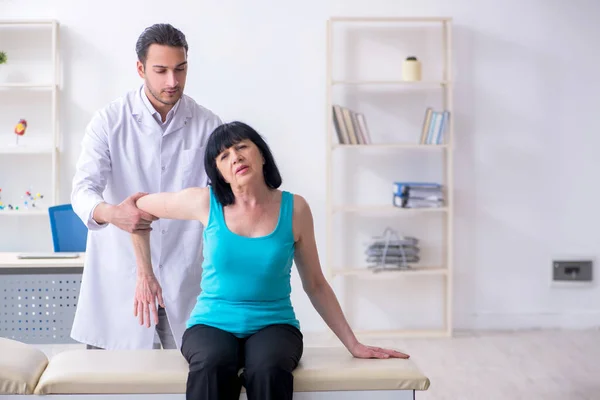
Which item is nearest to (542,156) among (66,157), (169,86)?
(66,157)

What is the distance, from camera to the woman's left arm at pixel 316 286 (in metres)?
2.23

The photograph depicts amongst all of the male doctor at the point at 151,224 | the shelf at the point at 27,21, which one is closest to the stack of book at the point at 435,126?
the shelf at the point at 27,21

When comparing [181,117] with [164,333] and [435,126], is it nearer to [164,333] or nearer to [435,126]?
[164,333]

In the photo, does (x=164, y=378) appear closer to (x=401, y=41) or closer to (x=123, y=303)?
(x=123, y=303)

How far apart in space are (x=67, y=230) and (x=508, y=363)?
2.23m

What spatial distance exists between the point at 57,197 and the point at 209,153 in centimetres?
265

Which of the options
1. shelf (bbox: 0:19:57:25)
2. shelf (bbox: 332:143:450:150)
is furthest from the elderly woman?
shelf (bbox: 0:19:57:25)

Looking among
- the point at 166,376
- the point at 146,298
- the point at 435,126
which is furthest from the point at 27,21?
the point at 166,376

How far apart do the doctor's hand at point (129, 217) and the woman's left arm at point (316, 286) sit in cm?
43

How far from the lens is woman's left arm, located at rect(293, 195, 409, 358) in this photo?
223cm

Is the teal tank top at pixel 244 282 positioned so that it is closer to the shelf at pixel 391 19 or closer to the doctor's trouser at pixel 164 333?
the doctor's trouser at pixel 164 333

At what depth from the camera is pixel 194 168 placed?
2.56 m

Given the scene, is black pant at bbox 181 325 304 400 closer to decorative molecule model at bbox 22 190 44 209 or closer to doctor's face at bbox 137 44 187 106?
doctor's face at bbox 137 44 187 106

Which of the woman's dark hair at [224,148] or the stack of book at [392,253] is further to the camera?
the stack of book at [392,253]
